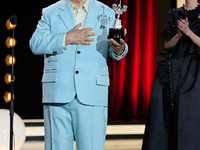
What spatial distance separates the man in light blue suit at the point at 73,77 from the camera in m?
1.69

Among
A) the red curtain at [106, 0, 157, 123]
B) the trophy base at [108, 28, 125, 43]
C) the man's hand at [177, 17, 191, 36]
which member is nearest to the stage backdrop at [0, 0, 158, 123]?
the red curtain at [106, 0, 157, 123]

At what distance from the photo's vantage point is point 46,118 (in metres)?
1.76

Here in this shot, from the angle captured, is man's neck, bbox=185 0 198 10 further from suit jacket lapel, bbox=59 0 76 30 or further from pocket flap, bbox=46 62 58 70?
pocket flap, bbox=46 62 58 70

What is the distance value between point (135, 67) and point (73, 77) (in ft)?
13.3

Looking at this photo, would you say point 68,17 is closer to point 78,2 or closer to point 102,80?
point 78,2

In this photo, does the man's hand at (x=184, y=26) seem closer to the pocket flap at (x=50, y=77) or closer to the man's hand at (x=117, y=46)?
the man's hand at (x=117, y=46)

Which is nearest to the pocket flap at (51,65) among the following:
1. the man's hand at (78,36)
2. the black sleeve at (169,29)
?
the man's hand at (78,36)

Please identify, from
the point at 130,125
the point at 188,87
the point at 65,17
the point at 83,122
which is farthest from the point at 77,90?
the point at 130,125

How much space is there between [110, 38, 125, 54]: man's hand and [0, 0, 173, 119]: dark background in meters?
3.97

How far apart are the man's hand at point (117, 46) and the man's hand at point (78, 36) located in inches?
4.4

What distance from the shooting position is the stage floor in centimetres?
377

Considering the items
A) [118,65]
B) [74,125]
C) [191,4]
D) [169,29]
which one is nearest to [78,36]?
[74,125]

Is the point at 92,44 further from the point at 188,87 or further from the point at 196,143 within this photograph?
the point at 196,143

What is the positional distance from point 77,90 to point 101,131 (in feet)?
0.87
